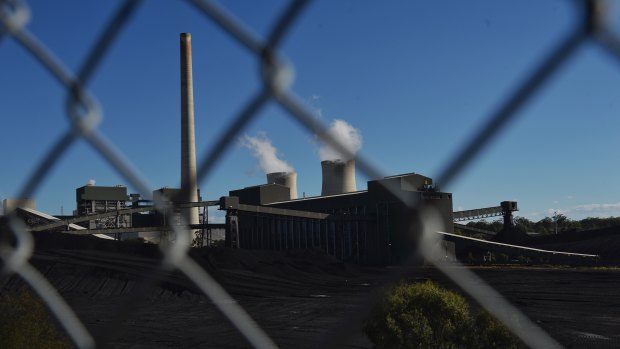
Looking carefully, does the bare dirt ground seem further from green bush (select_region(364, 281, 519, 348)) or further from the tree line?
the tree line

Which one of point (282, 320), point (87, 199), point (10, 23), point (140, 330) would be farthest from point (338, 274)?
point (87, 199)

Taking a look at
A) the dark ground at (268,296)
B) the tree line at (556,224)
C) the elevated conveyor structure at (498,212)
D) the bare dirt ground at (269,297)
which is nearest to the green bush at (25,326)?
the dark ground at (268,296)

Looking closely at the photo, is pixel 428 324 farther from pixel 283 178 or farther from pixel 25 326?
pixel 283 178

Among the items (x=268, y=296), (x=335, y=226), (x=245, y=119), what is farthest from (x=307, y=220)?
(x=245, y=119)

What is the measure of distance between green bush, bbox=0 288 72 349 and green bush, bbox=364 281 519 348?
4333 millimetres

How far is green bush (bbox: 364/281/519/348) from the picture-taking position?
837cm

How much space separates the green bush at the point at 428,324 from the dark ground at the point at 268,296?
2.12 ft

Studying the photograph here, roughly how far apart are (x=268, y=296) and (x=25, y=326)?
52.6ft

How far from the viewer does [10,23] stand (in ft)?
5.41

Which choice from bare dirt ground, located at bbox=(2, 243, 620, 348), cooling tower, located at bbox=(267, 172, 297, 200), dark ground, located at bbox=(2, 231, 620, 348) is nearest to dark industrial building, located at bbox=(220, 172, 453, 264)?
dark ground, located at bbox=(2, 231, 620, 348)

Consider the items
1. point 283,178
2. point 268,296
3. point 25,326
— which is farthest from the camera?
point 283,178

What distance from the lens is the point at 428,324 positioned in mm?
8617

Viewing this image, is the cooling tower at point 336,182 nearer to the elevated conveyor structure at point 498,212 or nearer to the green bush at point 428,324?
the elevated conveyor structure at point 498,212

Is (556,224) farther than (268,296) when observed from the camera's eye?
Yes
